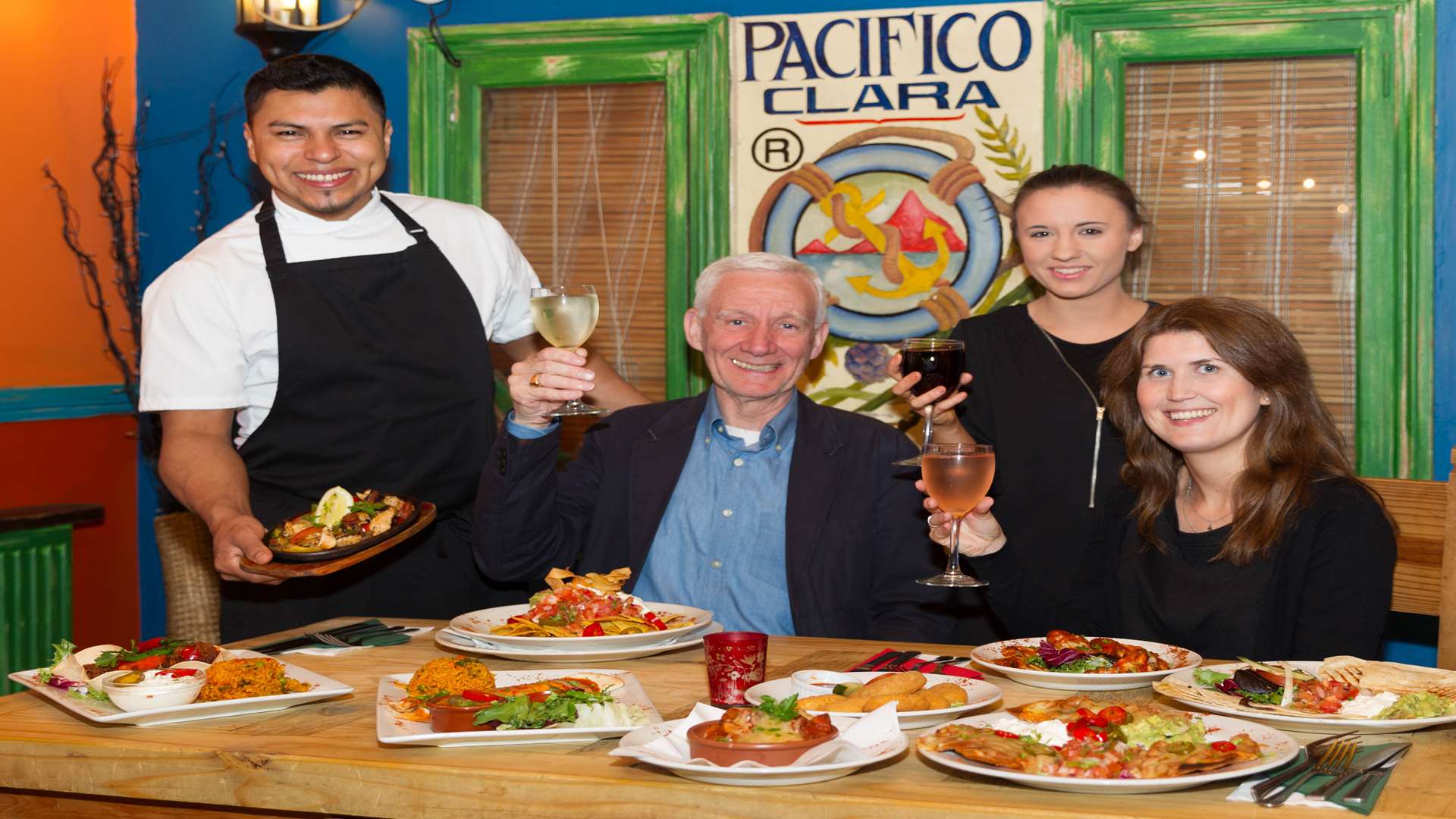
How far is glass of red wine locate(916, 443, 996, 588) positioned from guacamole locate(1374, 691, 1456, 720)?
21.9 inches

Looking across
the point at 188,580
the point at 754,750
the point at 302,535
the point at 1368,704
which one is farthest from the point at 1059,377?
the point at 188,580

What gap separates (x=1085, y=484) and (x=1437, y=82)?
4.93 feet

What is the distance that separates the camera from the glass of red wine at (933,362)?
2.47 meters

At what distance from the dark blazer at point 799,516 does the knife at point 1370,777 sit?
1.11 metres

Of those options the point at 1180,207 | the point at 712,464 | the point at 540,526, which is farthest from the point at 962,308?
the point at 540,526

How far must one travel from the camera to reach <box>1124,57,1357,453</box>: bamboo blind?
3.67 meters

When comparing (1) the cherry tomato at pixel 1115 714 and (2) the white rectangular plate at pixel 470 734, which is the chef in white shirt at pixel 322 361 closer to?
(2) the white rectangular plate at pixel 470 734

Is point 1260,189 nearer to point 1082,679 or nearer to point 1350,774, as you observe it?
point 1082,679

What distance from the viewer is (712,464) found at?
268 centimetres

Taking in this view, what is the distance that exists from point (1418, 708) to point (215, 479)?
1990 mm

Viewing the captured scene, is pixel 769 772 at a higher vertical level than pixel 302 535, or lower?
lower

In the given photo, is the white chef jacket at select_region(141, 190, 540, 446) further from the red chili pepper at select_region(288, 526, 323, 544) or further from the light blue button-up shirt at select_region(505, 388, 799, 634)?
the light blue button-up shirt at select_region(505, 388, 799, 634)

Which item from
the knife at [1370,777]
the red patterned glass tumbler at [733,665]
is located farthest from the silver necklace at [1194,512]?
the red patterned glass tumbler at [733,665]

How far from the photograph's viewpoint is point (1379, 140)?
3.58 m
